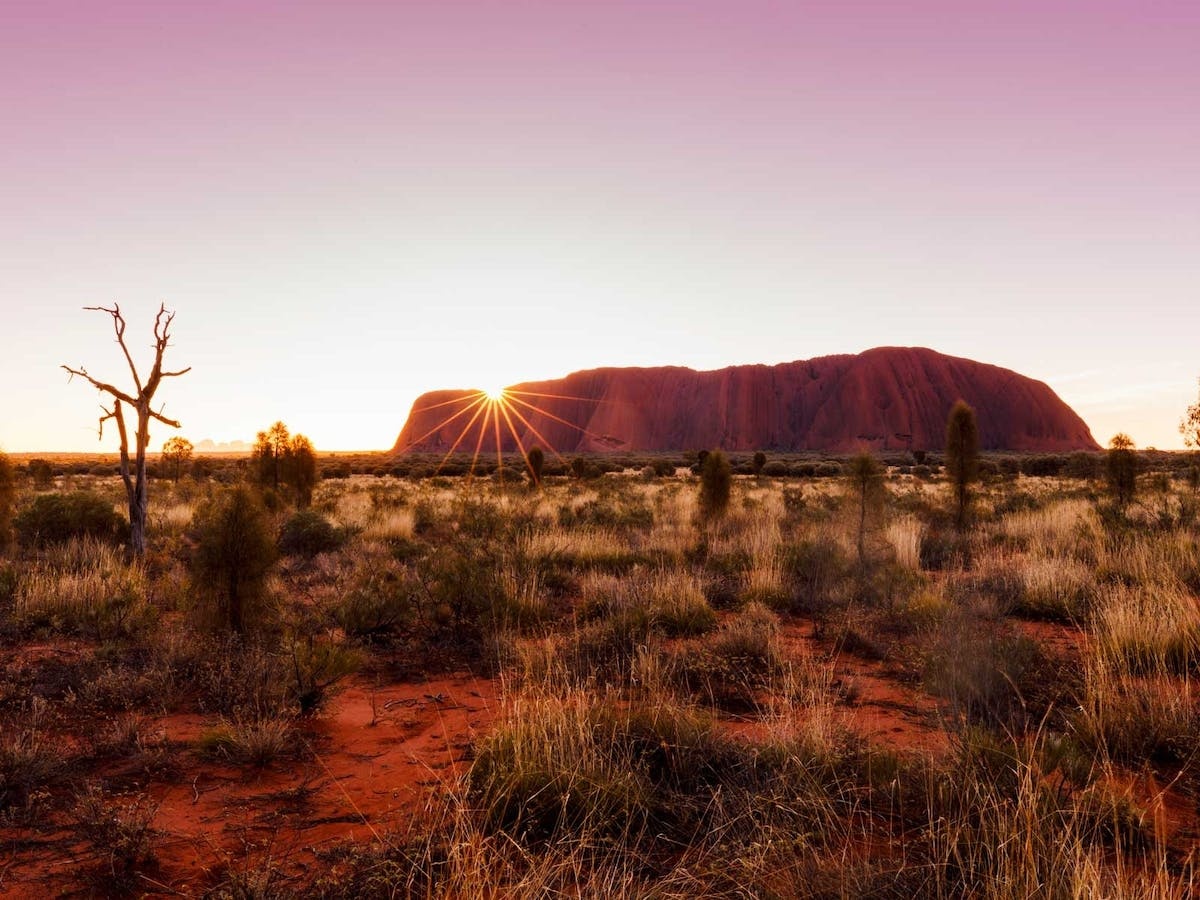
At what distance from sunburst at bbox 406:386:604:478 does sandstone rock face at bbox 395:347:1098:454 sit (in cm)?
44

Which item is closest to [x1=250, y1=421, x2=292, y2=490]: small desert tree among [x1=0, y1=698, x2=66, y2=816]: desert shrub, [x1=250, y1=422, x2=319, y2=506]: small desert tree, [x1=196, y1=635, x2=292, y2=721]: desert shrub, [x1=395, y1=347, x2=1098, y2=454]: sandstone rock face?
[x1=250, y1=422, x2=319, y2=506]: small desert tree

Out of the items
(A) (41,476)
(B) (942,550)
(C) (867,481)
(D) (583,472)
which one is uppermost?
(A) (41,476)

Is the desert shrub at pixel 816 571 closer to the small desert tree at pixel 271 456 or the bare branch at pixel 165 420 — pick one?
the bare branch at pixel 165 420

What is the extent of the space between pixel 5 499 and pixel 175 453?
22.4 m

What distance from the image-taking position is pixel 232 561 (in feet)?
19.5

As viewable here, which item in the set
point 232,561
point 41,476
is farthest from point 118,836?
point 41,476

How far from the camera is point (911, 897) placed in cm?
235

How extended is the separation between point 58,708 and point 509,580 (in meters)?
4.16

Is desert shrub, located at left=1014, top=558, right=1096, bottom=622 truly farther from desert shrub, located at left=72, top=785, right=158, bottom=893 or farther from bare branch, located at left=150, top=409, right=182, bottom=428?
bare branch, located at left=150, top=409, right=182, bottom=428

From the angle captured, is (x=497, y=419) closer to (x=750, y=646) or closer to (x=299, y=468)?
(x=299, y=468)

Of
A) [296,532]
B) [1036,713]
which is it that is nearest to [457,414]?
[296,532]

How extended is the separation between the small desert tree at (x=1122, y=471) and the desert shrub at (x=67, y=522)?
19922 mm

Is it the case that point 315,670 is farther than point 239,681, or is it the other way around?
point 315,670

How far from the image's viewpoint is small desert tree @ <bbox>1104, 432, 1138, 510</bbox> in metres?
14.3
